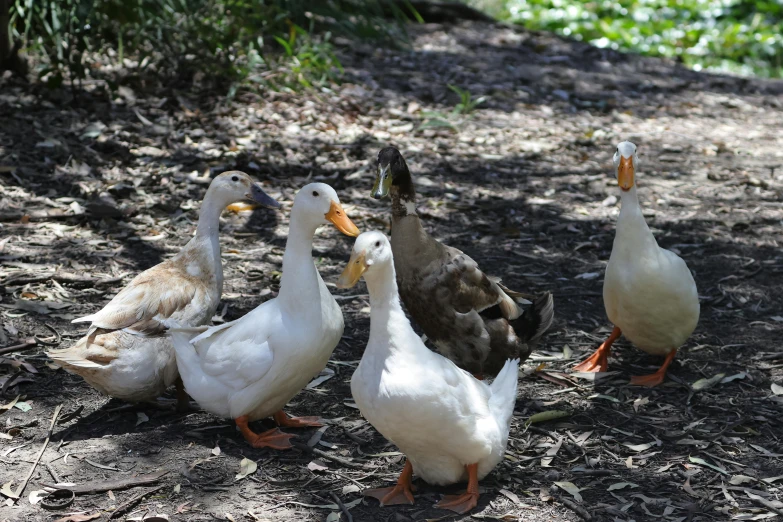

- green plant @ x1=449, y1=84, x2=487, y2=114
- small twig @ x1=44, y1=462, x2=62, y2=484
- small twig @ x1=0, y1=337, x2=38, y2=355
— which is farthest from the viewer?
green plant @ x1=449, y1=84, x2=487, y2=114

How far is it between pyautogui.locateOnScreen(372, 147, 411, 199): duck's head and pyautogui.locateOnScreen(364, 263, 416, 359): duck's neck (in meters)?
1.12

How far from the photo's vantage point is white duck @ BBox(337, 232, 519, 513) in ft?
10.6

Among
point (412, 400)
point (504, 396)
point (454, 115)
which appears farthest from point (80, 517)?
point (454, 115)

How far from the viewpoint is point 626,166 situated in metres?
4.50

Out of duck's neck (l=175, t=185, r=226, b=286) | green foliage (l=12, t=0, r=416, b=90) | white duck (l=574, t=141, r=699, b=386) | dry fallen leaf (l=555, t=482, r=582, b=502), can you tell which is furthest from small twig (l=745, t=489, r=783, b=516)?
green foliage (l=12, t=0, r=416, b=90)

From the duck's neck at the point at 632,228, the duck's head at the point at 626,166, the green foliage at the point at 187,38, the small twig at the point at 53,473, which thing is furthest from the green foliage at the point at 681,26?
the small twig at the point at 53,473

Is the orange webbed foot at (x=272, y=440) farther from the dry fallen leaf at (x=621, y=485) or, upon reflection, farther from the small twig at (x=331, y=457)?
the dry fallen leaf at (x=621, y=485)

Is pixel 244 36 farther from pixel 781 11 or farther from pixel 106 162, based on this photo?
pixel 781 11

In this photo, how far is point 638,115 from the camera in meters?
8.98

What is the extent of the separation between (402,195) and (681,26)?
10312 mm

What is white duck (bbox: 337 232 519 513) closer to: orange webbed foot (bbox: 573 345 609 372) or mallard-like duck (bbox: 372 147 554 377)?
mallard-like duck (bbox: 372 147 554 377)

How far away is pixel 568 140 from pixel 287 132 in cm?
265

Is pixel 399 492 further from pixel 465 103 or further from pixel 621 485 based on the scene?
pixel 465 103

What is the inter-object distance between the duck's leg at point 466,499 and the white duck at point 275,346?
30.5 inches
